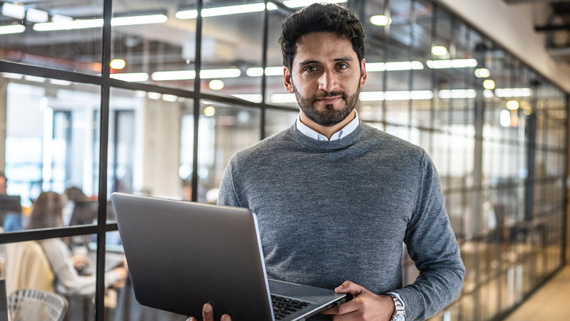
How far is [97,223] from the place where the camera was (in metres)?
1.57

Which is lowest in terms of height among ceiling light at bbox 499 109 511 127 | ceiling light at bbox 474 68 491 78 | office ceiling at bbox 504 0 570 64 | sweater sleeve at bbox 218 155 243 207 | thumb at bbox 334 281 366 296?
thumb at bbox 334 281 366 296

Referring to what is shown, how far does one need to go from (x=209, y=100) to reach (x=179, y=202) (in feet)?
3.57

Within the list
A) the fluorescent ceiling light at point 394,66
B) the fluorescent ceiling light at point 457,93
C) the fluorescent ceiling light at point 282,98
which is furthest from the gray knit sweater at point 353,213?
the fluorescent ceiling light at point 457,93

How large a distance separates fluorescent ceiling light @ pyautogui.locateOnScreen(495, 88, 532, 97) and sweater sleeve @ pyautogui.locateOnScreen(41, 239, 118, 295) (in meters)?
4.39

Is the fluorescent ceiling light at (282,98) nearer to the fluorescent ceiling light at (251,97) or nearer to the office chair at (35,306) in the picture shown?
the fluorescent ceiling light at (251,97)

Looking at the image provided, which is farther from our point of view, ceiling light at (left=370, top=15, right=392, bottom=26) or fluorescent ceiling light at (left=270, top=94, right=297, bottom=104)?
ceiling light at (left=370, top=15, right=392, bottom=26)

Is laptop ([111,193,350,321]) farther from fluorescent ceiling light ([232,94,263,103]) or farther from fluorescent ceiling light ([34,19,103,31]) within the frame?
fluorescent ceiling light ([232,94,263,103])

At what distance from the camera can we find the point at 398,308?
1209mm

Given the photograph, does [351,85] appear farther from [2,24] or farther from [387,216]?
[2,24]

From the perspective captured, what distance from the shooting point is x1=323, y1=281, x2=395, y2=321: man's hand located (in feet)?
3.66

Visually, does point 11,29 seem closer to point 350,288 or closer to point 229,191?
point 229,191

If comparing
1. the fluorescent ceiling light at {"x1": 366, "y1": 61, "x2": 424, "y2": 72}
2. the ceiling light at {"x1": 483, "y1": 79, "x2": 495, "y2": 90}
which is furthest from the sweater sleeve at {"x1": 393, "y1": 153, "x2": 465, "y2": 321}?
the ceiling light at {"x1": 483, "y1": 79, "x2": 495, "y2": 90}

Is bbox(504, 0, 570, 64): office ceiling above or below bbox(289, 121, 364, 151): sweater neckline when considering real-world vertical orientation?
above

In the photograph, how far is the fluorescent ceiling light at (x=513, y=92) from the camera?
5.56 m
